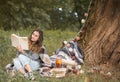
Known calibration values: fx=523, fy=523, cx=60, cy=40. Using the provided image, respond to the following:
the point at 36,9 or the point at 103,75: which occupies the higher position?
the point at 36,9

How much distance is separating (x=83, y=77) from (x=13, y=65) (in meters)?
1.21

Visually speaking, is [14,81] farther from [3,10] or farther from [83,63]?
[3,10]

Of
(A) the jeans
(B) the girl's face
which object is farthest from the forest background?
(B) the girl's face

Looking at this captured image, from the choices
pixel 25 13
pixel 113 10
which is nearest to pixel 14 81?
pixel 113 10

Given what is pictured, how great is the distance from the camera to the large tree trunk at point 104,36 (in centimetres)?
951

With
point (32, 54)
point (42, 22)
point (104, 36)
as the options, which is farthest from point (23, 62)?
point (42, 22)

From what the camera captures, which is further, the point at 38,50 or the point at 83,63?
the point at 83,63

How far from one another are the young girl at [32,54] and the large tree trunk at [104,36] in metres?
1.30

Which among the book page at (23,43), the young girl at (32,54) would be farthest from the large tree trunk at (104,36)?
the book page at (23,43)

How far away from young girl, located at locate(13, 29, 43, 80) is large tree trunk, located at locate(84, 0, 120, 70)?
1.30 metres

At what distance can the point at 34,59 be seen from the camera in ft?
28.6

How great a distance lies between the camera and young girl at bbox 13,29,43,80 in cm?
843

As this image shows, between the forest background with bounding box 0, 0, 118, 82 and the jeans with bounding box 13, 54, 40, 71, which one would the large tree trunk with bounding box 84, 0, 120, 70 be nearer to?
the forest background with bounding box 0, 0, 118, 82

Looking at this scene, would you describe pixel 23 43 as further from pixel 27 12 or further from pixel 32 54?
pixel 27 12
